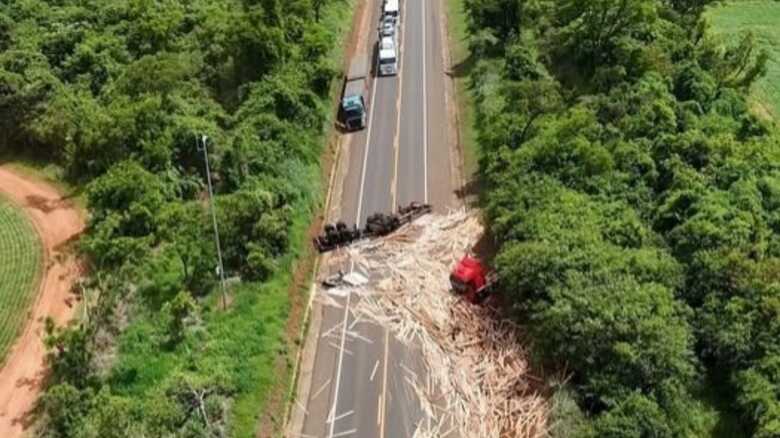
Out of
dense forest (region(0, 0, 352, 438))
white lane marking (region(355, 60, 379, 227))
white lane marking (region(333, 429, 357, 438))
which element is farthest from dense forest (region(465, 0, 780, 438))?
dense forest (region(0, 0, 352, 438))

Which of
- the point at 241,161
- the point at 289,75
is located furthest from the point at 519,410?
the point at 289,75

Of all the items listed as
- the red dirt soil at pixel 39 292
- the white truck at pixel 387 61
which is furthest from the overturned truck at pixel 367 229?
the white truck at pixel 387 61

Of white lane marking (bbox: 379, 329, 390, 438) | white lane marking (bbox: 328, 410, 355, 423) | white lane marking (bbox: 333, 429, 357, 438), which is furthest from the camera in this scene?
white lane marking (bbox: 328, 410, 355, 423)

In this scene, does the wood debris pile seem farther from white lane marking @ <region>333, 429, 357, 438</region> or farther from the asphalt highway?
white lane marking @ <region>333, 429, 357, 438</region>

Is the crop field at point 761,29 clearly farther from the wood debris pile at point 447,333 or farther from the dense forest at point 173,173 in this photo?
the dense forest at point 173,173

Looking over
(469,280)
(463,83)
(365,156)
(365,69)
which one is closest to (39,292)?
(365,156)

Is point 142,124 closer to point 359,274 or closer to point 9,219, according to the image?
point 9,219
